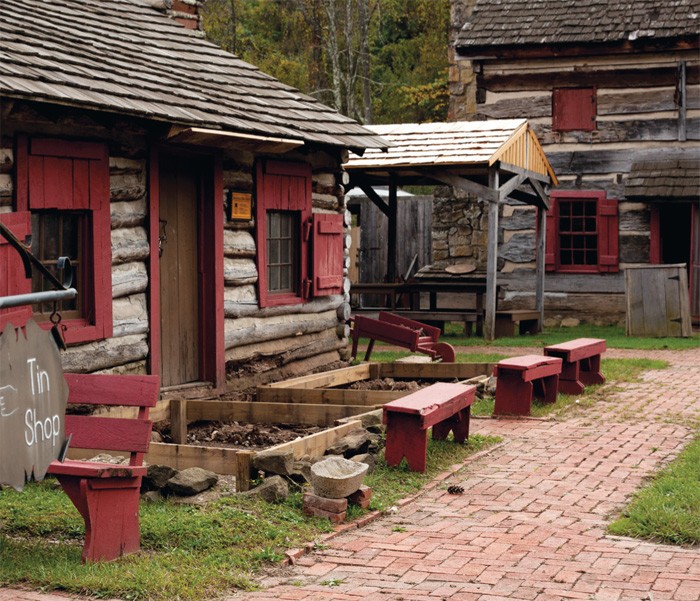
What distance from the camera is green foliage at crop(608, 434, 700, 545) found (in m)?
6.48

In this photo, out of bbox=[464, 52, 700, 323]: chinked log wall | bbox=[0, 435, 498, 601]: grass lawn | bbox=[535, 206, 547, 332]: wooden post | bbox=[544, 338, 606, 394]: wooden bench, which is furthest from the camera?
bbox=[464, 52, 700, 323]: chinked log wall

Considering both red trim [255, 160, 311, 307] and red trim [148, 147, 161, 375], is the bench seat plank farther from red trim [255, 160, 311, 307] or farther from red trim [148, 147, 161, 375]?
red trim [255, 160, 311, 307]

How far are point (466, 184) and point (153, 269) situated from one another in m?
7.82

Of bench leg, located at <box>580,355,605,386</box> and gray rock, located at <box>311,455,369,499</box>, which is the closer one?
gray rock, located at <box>311,455,369,499</box>

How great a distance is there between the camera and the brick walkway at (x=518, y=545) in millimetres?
5531

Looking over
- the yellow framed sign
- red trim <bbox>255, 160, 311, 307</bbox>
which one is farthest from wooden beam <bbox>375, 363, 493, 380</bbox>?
the yellow framed sign

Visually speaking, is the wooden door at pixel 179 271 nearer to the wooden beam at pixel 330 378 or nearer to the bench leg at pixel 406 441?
the wooden beam at pixel 330 378

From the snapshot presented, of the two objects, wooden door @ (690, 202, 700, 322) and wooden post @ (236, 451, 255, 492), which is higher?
wooden door @ (690, 202, 700, 322)

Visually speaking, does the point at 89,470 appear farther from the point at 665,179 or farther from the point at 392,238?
the point at 665,179

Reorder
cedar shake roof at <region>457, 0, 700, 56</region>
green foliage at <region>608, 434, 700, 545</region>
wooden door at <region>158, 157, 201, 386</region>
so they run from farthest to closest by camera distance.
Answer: cedar shake roof at <region>457, 0, 700, 56</region> → wooden door at <region>158, 157, 201, 386</region> → green foliage at <region>608, 434, 700, 545</region>

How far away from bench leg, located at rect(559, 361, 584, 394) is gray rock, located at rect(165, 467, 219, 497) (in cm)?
576

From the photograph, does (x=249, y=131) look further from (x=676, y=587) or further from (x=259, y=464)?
(x=676, y=587)

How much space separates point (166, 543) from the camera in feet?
20.2

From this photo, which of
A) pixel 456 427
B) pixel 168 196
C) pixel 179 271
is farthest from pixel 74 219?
pixel 456 427
